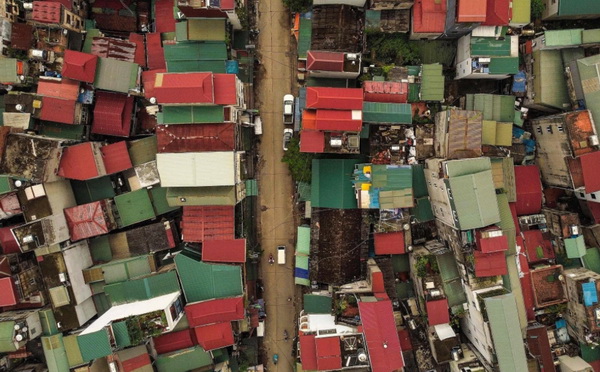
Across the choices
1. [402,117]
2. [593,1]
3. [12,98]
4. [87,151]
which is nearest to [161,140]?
[87,151]

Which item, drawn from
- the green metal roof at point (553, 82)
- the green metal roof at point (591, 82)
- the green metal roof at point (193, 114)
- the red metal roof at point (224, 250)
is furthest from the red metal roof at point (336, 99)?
the green metal roof at point (591, 82)

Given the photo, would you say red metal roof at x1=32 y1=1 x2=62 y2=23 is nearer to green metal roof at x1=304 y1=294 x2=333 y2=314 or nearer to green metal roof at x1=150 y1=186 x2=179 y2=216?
green metal roof at x1=150 y1=186 x2=179 y2=216

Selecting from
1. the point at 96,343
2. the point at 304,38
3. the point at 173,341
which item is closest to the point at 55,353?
the point at 96,343

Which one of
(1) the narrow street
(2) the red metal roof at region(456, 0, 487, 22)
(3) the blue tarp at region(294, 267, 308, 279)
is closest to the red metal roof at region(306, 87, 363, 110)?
(1) the narrow street

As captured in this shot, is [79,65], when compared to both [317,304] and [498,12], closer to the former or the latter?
[317,304]

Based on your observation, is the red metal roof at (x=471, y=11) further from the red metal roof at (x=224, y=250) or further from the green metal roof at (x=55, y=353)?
the green metal roof at (x=55, y=353)
